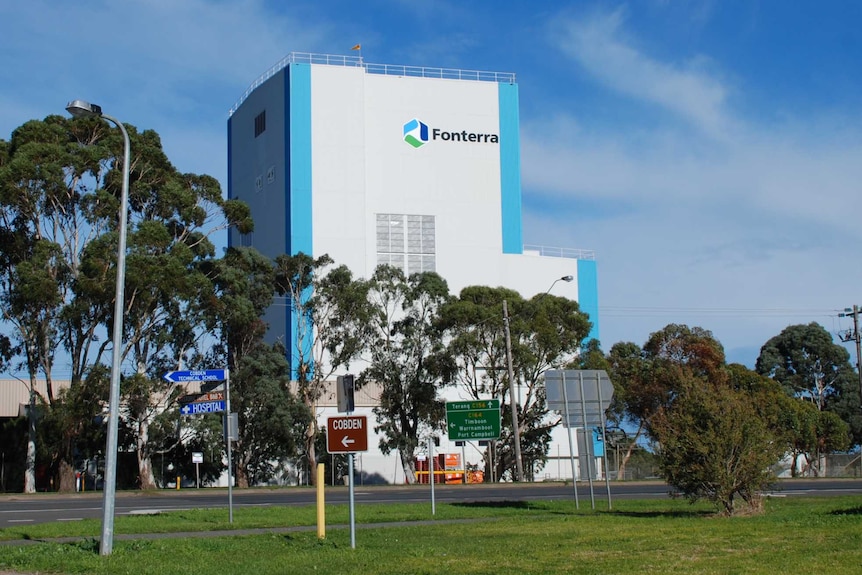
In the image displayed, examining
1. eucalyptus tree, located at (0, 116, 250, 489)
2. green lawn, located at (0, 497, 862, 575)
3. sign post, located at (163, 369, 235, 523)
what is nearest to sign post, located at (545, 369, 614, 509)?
green lawn, located at (0, 497, 862, 575)

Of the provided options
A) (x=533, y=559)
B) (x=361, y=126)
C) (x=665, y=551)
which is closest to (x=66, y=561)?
(x=533, y=559)

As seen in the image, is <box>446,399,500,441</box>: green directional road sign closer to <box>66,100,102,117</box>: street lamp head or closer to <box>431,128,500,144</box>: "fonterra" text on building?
<box>66,100,102,117</box>: street lamp head

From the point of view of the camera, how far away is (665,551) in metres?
13.1

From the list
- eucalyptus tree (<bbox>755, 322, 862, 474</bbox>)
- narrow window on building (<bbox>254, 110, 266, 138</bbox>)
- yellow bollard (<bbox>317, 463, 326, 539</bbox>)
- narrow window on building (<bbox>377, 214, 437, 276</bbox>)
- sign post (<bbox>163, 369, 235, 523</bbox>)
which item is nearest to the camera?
yellow bollard (<bbox>317, 463, 326, 539</bbox>)

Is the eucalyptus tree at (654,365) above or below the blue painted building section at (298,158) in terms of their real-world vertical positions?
below

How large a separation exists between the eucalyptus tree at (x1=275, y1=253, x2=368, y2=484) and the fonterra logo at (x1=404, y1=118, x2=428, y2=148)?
53.2ft

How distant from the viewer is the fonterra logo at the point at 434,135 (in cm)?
6694

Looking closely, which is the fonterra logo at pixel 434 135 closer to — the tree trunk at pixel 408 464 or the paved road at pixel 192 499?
the tree trunk at pixel 408 464

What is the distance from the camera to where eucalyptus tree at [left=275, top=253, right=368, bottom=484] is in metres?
51.8

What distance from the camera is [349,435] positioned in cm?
1433

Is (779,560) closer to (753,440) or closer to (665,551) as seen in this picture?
(665,551)

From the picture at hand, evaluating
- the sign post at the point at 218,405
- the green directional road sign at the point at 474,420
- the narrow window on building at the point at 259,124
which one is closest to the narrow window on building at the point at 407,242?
the narrow window on building at the point at 259,124

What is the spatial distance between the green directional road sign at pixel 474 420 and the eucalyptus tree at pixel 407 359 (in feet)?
86.8

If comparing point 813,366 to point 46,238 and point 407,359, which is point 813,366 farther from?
point 46,238
